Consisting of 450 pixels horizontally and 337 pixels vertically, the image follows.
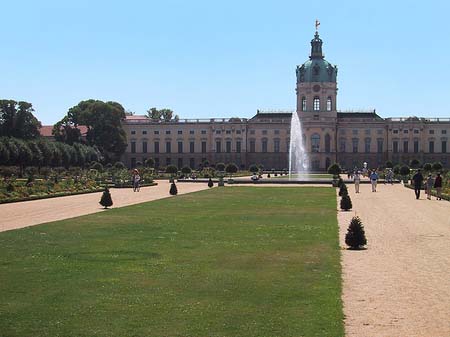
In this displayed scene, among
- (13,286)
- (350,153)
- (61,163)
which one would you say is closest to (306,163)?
(350,153)

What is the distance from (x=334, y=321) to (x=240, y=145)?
89170 mm

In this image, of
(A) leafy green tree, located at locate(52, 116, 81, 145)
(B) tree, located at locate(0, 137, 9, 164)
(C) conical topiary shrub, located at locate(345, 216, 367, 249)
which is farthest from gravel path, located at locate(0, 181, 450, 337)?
(A) leafy green tree, located at locate(52, 116, 81, 145)

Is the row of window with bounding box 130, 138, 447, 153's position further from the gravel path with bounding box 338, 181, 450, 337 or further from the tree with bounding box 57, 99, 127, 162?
the gravel path with bounding box 338, 181, 450, 337

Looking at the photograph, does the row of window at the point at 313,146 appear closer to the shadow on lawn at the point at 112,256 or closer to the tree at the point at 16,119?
the tree at the point at 16,119

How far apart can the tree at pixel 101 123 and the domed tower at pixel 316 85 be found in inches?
929

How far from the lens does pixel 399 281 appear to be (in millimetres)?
9297

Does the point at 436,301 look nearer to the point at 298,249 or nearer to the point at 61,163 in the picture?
the point at 298,249

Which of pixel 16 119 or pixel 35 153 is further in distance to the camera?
pixel 16 119

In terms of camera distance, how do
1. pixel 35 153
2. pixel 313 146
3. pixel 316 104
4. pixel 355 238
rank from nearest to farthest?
1. pixel 355 238
2. pixel 35 153
3. pixel 313 146
4. pixel 316 104

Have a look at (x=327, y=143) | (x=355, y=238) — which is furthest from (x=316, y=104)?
(x=355, y=238)

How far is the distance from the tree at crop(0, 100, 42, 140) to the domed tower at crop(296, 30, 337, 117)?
118 ft

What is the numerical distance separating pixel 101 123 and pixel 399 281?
7410cm

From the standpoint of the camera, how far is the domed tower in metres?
92.6

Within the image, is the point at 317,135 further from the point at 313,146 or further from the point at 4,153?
the point at 4,153
